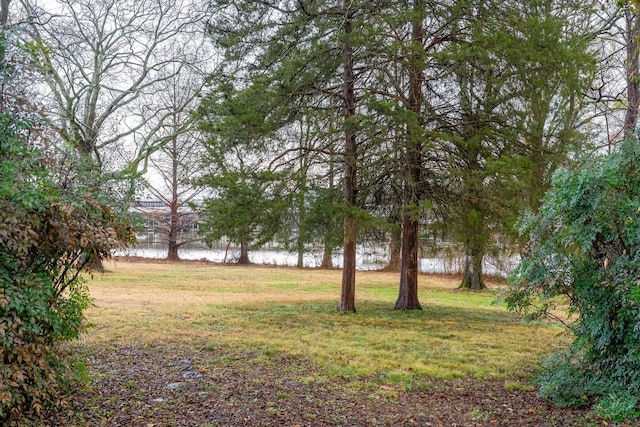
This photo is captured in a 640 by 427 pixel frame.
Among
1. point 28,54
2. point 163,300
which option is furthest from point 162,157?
point 28,54

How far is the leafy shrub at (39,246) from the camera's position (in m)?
2.92

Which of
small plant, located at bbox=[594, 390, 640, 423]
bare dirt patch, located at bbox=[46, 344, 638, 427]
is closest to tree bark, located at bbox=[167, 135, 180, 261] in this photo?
bare dirt patch, located at bbox=[46, 344, 638, 427]

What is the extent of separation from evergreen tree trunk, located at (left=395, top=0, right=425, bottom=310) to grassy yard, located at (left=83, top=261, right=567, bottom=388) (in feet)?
2.05

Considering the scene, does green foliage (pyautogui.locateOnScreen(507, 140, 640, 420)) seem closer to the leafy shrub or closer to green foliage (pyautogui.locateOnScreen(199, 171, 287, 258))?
the leafy shrub

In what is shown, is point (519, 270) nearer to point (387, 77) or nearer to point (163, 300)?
point (387, 77)

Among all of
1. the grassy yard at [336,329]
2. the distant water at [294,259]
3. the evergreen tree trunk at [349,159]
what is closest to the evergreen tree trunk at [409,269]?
the grassy yard at [336,329]

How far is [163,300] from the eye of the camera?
34.0ft

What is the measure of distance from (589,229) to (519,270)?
855mm

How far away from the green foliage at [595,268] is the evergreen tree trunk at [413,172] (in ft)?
11.0

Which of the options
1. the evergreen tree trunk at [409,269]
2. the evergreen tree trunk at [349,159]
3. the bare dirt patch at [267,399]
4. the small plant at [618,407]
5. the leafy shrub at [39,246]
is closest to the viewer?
the leafy shrub at [39,246]

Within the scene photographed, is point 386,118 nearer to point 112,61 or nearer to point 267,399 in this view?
point 267,399

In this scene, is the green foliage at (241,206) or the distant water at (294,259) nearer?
the green foliage at (241,206)

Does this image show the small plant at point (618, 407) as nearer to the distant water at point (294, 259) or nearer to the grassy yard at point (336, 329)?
the grassy yard at point (336, 329)

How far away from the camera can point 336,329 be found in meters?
7.68
